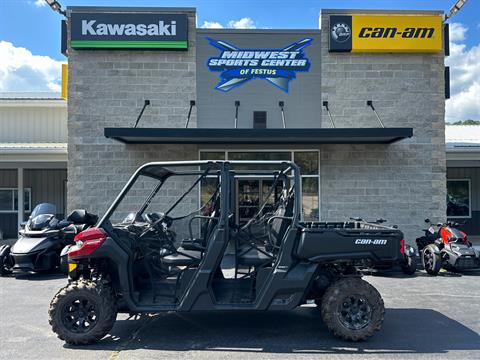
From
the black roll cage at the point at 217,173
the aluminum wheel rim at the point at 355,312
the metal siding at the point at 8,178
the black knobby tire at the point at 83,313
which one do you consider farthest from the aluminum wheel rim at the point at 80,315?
the metal siding at the point at 8,178

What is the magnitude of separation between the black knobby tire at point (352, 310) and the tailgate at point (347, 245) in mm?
370

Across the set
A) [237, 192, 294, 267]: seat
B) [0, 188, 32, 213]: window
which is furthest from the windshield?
[0, 188, 32, 213]: window

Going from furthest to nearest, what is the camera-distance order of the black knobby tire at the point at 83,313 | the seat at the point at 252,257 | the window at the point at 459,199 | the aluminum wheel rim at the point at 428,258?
the window at the point at 459,199 < the aluminum wheel rim at the point at 428,258 < the seat at the point at 252,257 < the black knobby tire at the point at 83,313

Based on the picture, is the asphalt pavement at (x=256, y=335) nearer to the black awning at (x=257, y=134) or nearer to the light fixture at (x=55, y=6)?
the black awning at (x=257, y=134)

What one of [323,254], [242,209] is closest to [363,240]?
[323,254]

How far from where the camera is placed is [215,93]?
12.2 metres

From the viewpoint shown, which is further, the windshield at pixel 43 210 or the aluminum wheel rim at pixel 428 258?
the windshield at pixel 43 210

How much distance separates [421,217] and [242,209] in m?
5.13

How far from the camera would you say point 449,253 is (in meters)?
9.30

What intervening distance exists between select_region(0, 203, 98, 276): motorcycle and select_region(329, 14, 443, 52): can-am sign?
8.43m

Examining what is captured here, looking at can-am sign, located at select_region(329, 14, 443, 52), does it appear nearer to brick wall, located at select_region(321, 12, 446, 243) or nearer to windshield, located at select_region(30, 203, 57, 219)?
brick wall, located at select_region(321, 12, 446, 243)

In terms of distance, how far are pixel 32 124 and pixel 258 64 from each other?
11905 mm

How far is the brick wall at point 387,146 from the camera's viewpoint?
476 inches

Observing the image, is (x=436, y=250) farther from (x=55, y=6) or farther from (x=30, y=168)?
(x=30, y=168)
